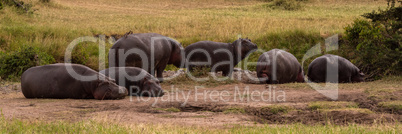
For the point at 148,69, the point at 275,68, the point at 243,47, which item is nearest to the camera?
the point at 148,69

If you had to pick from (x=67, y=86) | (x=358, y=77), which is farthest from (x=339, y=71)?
(x=67, y=86)

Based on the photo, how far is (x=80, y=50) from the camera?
47.3 feet

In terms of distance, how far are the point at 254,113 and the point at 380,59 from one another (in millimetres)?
6086

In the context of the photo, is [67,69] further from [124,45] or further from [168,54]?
[168,54]

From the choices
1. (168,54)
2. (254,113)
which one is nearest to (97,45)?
(168,54)

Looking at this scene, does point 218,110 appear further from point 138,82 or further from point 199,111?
point 138,82

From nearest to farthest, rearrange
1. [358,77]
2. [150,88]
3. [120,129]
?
[120,129]
[150,88]
[358,77]

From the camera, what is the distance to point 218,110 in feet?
23.2

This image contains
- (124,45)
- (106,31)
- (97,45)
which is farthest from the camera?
(106,31)

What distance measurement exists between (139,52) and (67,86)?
8.28 feet

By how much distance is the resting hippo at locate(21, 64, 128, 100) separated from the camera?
8.28m

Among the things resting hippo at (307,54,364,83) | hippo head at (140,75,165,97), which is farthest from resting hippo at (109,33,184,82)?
resting hippo at (307,54,364,83)

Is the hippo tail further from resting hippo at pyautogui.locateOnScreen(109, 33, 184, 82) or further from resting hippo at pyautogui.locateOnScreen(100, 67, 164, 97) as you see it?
resting hippo at pyautogui.locateOnScreen(100, 67, 164, 97)

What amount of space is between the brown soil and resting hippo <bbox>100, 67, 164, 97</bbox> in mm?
314
